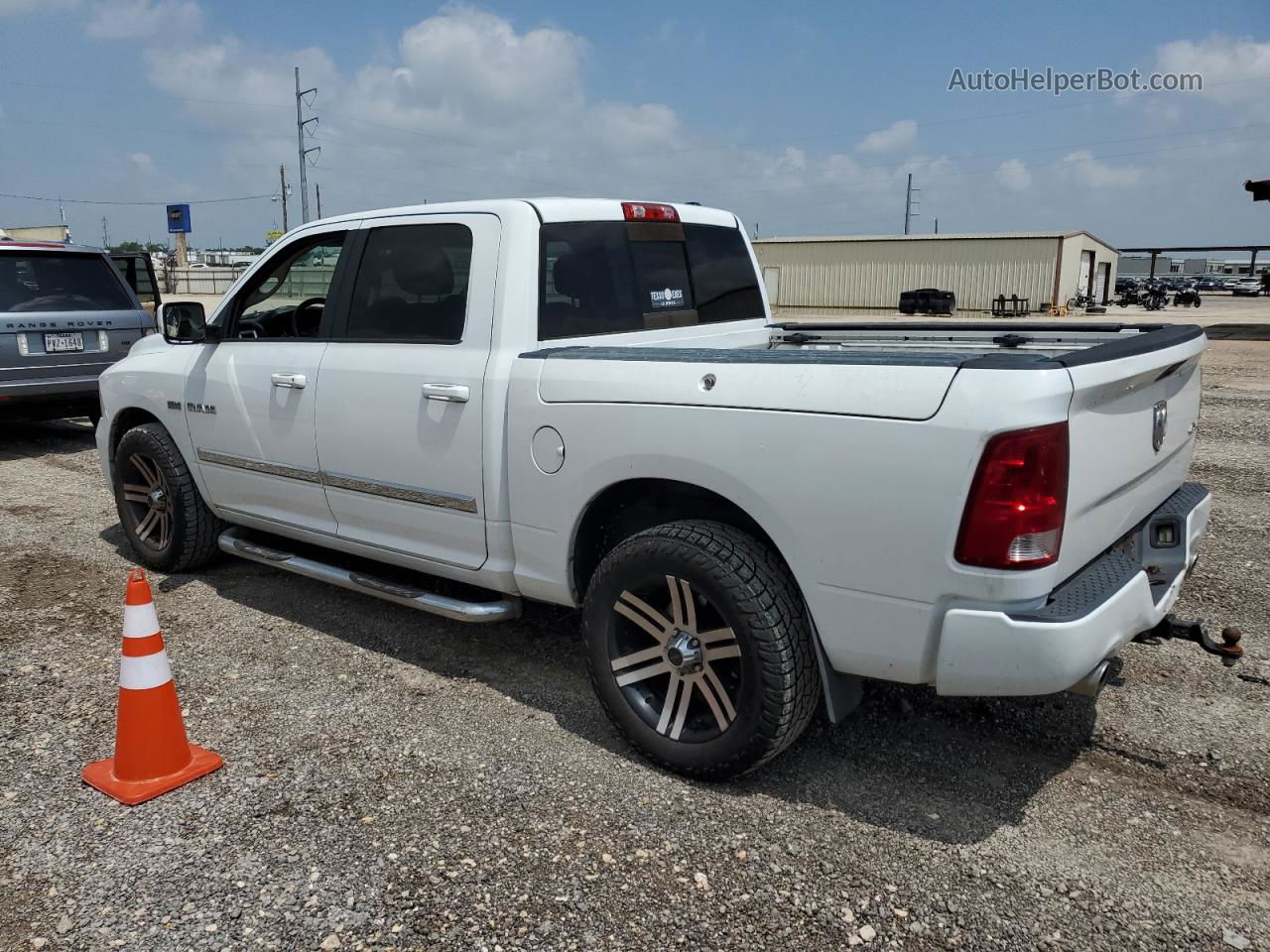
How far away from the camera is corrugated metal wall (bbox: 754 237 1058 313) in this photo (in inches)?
1757

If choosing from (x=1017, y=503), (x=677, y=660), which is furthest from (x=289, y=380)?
(x=1017, y=503)

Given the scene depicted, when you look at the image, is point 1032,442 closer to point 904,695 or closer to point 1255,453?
point 904,695

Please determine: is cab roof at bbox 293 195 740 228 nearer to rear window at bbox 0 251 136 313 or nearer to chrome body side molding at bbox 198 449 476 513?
chrome body side molding at bbox 198 449 476 513

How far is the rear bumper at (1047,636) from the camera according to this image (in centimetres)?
270

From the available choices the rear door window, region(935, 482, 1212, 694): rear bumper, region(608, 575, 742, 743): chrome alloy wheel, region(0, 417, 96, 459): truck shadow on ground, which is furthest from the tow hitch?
region(0, 417, 96, 459): truck shadow on ground

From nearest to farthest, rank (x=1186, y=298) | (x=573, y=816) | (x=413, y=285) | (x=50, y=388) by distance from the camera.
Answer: (x=573, y=816)
(x=413, y=285)
(x=50, y=388)
(x=1186, y=298)

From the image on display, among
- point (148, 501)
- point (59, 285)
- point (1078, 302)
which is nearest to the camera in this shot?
point (148, 501)

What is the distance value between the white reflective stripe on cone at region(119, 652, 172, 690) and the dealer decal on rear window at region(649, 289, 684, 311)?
7.84 feet

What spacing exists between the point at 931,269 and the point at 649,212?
45319mm

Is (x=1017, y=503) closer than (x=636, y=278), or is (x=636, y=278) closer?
(x=1017, y=503)

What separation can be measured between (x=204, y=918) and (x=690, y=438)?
1.92 meters

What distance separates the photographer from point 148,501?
565cm

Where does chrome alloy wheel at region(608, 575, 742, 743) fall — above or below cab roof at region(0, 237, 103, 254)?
below

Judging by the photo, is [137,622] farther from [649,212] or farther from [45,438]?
[45,438]
